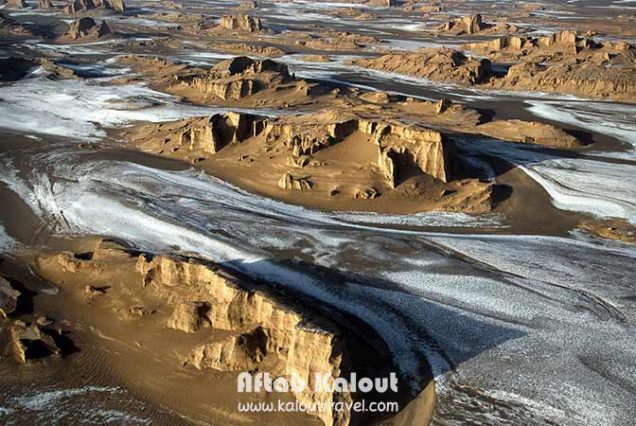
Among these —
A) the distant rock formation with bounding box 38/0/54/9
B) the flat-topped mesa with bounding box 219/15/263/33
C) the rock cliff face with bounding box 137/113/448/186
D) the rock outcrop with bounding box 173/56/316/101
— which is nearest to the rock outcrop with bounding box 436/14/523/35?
the flat-topped mesa with bounding box 219/15/263/33

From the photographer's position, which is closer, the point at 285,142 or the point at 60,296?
the point at 60,296

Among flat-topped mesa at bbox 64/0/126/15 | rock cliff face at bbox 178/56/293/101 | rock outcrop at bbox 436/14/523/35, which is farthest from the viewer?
flat-topped mesa at bbox 64/0/126/15

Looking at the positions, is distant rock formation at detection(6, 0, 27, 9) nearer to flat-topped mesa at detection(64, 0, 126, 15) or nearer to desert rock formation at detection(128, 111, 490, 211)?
flat-topped mesa at detection(64, 0, 126, 15)

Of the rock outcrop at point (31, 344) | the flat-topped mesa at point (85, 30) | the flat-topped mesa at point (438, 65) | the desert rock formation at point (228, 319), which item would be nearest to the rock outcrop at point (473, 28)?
the flat-topped mesa at point (438, 65)

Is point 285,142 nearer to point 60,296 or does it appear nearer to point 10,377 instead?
point 60,296

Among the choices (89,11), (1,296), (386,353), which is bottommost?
(386,353)

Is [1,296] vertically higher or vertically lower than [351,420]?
higher

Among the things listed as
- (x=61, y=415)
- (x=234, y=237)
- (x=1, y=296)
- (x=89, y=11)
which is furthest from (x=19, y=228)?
(x=89, y=11)
